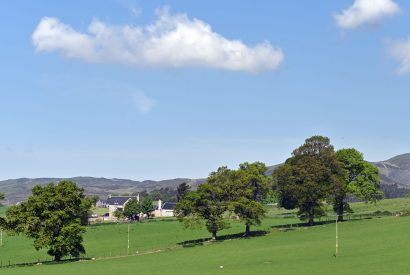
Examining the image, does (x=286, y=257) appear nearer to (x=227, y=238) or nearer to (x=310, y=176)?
(x=227, y=238)

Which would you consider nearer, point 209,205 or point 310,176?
point 209,205

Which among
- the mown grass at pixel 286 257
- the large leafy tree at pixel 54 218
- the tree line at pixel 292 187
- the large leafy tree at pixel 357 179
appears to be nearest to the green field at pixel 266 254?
the mown grass at pixel 286 257

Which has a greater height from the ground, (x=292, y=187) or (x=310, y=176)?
(x=310, y=176)

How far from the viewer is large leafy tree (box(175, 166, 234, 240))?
348ft

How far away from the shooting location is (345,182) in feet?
383

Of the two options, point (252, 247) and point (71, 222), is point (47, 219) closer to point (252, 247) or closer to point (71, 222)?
point (71, 222)

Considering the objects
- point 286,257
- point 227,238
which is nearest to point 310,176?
point 227,238

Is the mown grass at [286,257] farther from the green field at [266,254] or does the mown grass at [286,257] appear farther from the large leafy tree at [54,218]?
the large leafy tree at [54,218]

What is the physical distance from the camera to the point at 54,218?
8638cm

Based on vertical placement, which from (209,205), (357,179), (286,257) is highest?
(357,179)

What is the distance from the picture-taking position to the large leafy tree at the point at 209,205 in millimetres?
106188

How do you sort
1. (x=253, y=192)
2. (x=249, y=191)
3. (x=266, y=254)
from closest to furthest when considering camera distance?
(x=266, y=254), (x=249, y=191), (x=253, y=192)

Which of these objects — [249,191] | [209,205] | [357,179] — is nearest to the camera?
[209,205]

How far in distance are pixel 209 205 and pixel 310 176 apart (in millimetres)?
22159
